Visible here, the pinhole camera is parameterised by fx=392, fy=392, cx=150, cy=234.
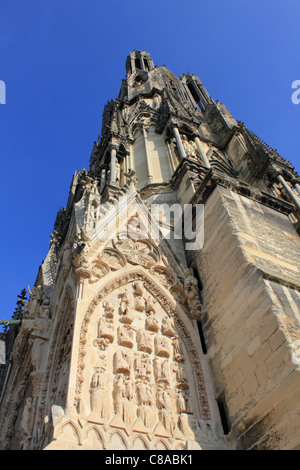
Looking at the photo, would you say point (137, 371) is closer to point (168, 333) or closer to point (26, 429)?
point (168, 333)

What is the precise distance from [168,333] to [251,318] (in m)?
1.67

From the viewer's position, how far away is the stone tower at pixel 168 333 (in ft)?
17.8

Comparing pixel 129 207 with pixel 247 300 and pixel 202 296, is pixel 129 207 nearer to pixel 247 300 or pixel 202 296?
pixel 202 296

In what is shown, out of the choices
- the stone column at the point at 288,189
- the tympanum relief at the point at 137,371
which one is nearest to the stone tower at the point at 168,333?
Answer: the tympanum relief at the point at 137,371

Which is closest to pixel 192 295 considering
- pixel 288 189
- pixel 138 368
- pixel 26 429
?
pixel 138 368

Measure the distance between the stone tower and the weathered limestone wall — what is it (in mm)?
23

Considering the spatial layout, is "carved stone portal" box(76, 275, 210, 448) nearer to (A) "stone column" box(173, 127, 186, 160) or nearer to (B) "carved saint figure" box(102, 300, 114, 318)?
(B) "carved saint figure" box(102, 300, 114, 318)

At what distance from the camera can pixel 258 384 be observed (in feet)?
18.4

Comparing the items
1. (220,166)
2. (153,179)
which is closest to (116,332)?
(153,179)

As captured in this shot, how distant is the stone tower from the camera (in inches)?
213

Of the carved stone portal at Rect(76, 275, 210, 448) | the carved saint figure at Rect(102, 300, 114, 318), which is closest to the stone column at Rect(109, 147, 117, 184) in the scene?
the carved stone portal at Rect(76, 275, 210, 448)

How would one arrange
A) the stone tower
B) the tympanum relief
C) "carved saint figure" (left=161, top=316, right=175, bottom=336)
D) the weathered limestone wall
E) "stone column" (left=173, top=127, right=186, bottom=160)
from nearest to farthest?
the weathered limestone wall < the stone tower < the tympanum relief < "carved saint figure" (left=161, top=316, right=175, bottom=336) < "stone column" (left=173, top=127, right=186, bottom=160)

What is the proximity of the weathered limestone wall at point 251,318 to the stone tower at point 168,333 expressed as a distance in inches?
0.9

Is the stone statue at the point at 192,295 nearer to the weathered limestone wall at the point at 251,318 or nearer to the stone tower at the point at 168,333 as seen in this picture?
→ the stone tower at the point at 168,333
